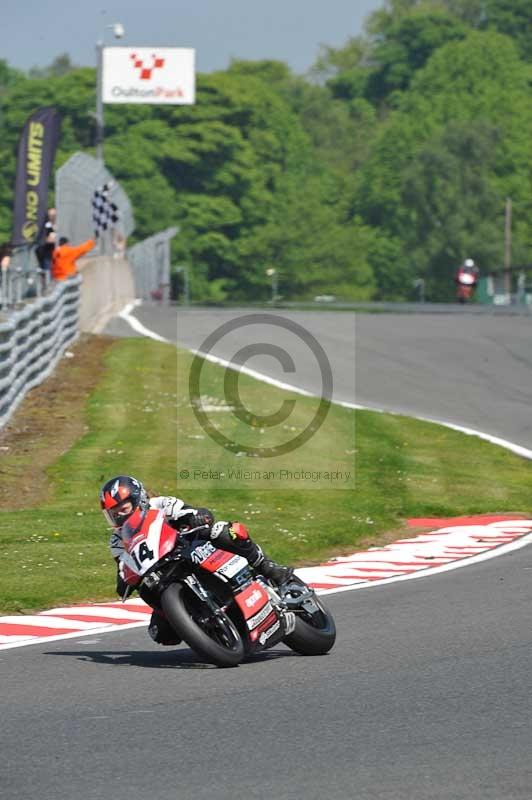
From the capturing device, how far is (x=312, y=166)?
126 metres

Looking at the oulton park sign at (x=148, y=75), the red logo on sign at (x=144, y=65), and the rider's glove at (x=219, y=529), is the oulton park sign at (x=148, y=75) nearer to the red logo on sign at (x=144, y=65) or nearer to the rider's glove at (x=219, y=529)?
the red logo on sign at (x=144, y=65)

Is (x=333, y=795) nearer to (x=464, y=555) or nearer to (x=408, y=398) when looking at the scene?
(x=464, y=555)

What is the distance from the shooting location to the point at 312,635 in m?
9.45

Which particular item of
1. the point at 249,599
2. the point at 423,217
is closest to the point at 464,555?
the point at 249,599

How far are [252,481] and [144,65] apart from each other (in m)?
57.8

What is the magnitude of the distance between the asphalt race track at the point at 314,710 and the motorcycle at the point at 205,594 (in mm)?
160

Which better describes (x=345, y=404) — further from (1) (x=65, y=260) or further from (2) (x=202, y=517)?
(2) (x=202, y=517)

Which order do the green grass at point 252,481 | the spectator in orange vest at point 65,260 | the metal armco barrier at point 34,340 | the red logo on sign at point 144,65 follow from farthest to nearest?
the red logo on sign at point 144,65 < the spectator in orange vest at point 65,260 < the metal armco barrier at point 34,340 < the green grass at point 252,481

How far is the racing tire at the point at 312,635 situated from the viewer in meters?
9.43

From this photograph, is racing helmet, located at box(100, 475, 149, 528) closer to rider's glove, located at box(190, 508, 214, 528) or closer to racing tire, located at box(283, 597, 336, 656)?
rider's glove, located at box(190, 508, 214, 528)

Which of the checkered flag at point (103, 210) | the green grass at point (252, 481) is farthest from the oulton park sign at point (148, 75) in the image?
the green grass at point (252, 481)
